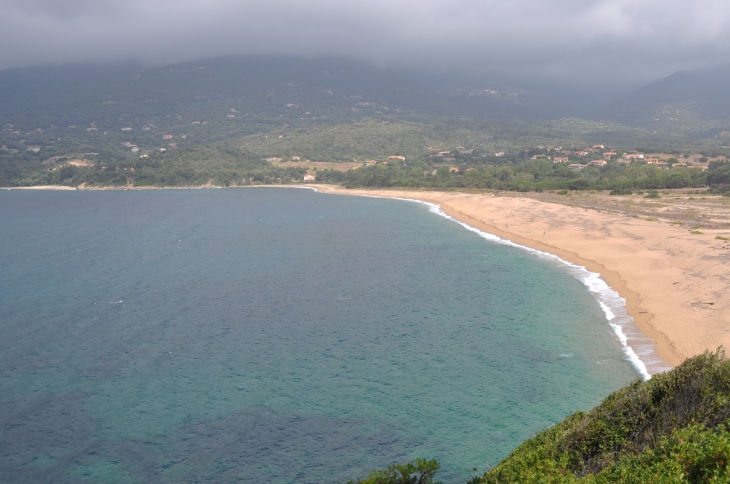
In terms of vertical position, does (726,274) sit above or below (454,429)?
above

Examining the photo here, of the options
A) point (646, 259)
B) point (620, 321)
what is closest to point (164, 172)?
point (646, 259)

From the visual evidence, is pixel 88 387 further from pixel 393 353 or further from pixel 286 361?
pixel 393 353

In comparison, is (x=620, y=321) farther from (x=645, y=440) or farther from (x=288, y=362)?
(x=645, y=440)

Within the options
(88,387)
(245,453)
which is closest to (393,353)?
(245,453)

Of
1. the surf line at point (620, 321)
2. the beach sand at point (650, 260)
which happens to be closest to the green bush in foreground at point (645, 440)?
the surf line at point (620, 321)

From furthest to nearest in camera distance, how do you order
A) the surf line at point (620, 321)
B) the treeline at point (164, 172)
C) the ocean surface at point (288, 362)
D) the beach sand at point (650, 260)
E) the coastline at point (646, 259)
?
the treeline at point (164, 172)
the beach sand at point (650, 260)
the coastline at point (646, 259)
the surf line at point (620, 321)
the ocean surface at point (288, 362)

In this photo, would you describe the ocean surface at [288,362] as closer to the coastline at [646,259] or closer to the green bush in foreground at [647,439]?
the coastline at [646,259]

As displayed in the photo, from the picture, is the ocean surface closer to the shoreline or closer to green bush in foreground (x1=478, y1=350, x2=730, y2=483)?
the shoreline

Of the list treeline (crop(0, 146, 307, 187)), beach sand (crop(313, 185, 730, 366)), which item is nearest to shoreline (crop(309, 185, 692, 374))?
beach sand (crop(313, 185, 730, 366))
